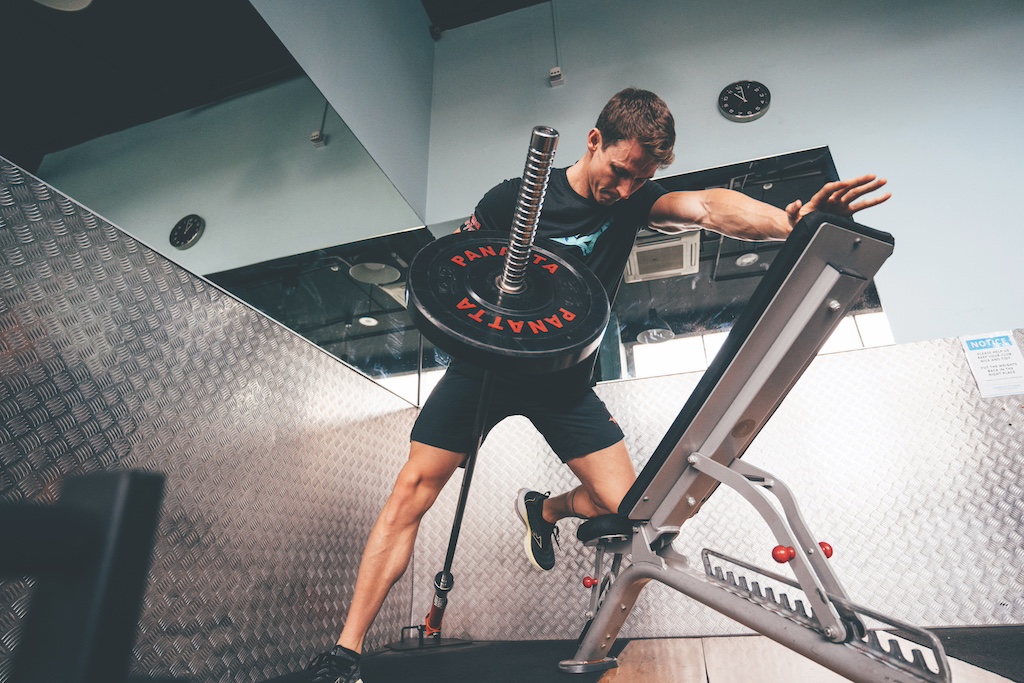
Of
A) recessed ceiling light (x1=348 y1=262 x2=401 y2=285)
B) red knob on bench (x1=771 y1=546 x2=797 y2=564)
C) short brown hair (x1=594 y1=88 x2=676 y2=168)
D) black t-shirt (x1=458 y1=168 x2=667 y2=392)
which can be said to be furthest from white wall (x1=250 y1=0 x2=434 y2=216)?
red knob on bench (x1=771 y1=546 x2=797 y2=564)

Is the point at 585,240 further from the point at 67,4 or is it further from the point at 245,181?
the point at 67,4

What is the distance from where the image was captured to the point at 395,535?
1402 millimetres

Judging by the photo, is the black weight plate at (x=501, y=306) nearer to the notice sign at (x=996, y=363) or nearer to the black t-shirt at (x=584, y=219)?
the black t-shirt at (x=584, y=219)

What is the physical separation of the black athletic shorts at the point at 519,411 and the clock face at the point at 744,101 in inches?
73.9

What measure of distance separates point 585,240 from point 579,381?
0.43 m

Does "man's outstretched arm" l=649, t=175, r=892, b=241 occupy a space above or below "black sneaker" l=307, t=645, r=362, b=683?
above

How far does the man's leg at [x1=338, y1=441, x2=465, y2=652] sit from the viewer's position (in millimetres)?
1282

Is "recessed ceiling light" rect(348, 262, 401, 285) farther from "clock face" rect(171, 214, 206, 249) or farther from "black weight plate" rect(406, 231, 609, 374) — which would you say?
"black weight plate" rect(406, 231, 609, 374)

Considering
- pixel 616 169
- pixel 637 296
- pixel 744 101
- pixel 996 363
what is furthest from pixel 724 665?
pixel 744 101

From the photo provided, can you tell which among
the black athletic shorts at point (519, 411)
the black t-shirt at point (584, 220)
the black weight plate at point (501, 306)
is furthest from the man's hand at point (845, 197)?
the black athletic shorts at point (519, 411)

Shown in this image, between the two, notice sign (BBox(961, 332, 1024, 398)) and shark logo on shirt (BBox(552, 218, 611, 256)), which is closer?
shark logo on shirt (BBox(552, 218, 611, 256))

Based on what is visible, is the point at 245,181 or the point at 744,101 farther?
the point at 744,101

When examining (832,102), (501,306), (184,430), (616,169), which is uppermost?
(832,102)

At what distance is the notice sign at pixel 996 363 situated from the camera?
1.73m
